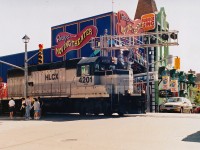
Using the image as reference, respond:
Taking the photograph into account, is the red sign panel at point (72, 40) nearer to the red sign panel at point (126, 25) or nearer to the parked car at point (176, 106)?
the red sign panel at point (126, 25)

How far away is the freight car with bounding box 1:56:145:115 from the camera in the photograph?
1984cm

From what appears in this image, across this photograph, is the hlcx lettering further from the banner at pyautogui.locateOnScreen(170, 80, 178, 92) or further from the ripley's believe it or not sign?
the banner at pyautogui.locateOnScreen(170, 80, 178, 92)

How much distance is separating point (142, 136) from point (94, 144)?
213 centimetres

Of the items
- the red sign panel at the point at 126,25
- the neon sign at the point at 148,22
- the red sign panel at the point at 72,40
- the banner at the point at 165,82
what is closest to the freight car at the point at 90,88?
the red sign panel at the point at 126,25

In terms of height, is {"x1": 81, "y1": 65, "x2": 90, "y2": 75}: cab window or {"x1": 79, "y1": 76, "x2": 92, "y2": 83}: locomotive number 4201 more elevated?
{"x1": 81, "y1": 65, "x2": 90, "y2": 75}: cab window

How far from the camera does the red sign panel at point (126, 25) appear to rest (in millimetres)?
34425

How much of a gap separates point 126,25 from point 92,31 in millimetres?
4031

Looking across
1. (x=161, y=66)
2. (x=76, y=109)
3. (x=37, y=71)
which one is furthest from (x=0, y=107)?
(x=161, y=66)

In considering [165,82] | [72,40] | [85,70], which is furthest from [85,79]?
[72,40]

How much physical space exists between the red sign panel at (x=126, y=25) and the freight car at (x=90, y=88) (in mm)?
13208

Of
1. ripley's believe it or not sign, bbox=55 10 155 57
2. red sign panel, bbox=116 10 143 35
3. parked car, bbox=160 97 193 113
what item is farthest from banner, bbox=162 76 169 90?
parked car, bbox=160 97 193 113

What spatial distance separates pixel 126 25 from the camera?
117 ft

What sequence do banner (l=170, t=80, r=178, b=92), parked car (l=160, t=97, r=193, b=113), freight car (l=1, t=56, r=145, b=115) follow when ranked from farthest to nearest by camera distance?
banner (l=170, t=80, r=178, b=92), parked car (l=160, t=97, r=193, b=113), freight car (l=1, t=56, r=145, b=115)

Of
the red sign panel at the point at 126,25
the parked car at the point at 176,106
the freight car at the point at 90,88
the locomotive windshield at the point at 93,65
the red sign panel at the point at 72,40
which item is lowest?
the parked car at the point at 176,106
